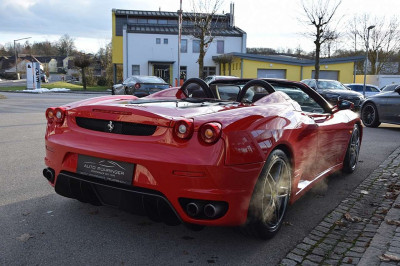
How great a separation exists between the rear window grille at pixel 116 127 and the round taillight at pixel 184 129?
7.8 inches

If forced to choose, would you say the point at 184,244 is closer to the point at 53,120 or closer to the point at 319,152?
the point at 53,120

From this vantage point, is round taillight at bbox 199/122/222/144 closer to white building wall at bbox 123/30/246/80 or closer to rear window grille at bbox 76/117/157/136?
rear window grille at bbox 76/117/157/136

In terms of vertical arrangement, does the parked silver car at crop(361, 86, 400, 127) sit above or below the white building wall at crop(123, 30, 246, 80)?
below

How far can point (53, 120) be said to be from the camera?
10.5 feet

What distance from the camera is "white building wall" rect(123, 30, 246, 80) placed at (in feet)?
137

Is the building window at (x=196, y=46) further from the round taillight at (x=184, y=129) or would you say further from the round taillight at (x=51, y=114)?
the round taillight at (x=184, y=129)

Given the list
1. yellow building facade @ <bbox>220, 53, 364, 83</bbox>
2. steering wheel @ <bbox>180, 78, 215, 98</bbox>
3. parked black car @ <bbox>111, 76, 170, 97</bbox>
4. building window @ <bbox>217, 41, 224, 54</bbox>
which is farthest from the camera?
building window @ <bbox>217, 41, 224, 54</bbox>

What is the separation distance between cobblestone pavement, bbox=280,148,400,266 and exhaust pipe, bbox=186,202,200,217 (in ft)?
2.44

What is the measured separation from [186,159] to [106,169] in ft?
2.14

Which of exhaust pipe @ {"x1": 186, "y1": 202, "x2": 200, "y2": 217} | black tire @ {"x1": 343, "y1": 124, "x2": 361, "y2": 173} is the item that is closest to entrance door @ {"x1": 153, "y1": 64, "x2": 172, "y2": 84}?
black tire @ {"x1": 343, "y1": 124, "x2": 361, "y2": 173}

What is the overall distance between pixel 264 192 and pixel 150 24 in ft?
148

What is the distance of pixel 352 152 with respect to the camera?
17.0ft

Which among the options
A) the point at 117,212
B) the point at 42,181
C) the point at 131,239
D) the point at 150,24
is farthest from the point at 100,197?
the point at 150,24

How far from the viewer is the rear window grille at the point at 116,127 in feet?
8.82
